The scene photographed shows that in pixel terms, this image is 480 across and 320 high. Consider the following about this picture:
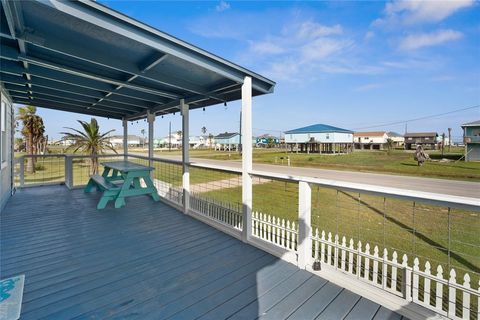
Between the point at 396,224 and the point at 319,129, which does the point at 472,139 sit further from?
the point at 396,224

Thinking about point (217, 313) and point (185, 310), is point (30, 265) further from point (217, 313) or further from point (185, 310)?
point (217, 313)

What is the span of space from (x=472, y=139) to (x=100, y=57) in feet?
100

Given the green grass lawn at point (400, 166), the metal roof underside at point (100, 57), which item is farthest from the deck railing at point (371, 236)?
the green grass lawn at point (400, 166)

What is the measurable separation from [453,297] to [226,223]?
8.76 ft

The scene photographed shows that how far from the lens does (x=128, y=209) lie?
4.78 meters

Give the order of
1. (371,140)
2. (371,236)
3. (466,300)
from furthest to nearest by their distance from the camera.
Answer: (371,140) → (371,236) → (466,300)

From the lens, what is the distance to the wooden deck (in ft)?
6.12

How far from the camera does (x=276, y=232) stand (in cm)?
305

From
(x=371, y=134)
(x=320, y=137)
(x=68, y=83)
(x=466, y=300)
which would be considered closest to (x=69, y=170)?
(x=68, y=83)

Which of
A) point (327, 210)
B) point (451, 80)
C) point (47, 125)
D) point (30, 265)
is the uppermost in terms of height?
point (451, 80)

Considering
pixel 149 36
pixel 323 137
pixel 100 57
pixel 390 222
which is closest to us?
pixel 149 36

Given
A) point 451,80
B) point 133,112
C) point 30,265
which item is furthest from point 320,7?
point 451,80

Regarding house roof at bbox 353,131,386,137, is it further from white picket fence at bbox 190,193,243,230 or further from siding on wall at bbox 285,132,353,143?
white picket fence at bbox 190,193,243,230

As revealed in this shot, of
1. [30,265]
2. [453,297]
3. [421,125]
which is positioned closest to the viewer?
[453,297]
